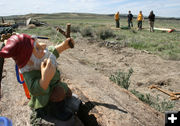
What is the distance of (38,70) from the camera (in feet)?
6.77

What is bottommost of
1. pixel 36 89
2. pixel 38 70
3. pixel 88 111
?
pixel 88 111

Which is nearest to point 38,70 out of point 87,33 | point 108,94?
point 108,94

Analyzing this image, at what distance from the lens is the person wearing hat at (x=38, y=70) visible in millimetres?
1833

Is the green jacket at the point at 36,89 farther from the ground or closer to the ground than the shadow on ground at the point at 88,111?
farther from the ground

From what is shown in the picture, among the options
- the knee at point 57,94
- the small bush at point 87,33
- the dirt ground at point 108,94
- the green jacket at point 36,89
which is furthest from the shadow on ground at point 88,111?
the small bush at point 87,33

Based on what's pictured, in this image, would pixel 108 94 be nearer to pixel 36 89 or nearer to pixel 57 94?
pixel 57 94

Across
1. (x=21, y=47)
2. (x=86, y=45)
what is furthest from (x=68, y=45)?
(x=86, y=45)

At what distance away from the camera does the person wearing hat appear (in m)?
1.83

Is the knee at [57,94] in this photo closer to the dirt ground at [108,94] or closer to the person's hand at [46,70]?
the person's hand at [46,70]

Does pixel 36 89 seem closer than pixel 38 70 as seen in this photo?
Yes

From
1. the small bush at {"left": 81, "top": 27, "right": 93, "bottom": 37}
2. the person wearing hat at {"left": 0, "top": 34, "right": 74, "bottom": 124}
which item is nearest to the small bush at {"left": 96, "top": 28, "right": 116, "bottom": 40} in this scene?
the small bush at {"left": 81, "top": 27, "right": 93, "bottom": 37}

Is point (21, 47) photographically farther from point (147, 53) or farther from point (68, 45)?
point (147, 53)

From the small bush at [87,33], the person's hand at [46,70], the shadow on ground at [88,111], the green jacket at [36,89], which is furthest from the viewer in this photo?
the small bush at [87,33]

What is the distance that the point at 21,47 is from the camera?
1886 millimetres
